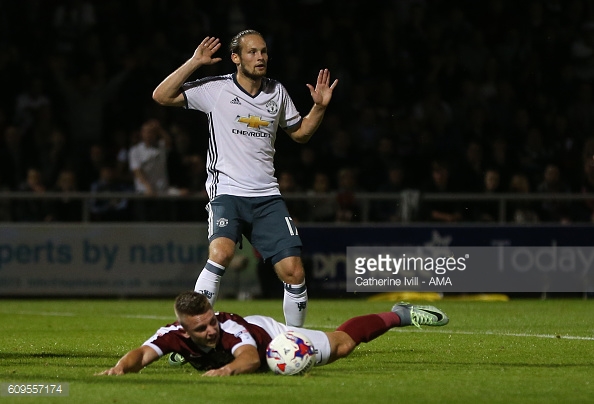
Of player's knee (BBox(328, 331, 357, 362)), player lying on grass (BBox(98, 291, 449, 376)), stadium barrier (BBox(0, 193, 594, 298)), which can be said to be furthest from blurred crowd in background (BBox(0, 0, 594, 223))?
player lying on grass (BBox(98, 291, 449, 376))

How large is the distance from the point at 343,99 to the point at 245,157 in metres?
10.4

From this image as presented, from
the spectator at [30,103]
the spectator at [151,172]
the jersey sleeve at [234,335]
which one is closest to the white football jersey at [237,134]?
the jersey sleeve at [234,335]

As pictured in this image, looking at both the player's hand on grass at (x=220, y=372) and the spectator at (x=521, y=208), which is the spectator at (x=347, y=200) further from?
the player's hand on grass at (x=220, y=372)

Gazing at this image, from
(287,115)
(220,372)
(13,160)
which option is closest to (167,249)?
(13,160)

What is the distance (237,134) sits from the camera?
29.3 feet

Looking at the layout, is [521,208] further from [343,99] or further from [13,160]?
[13,160]

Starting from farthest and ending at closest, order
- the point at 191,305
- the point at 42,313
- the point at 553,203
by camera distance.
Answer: the point at 553,203 < the point at 42,313 < the point at 191,305

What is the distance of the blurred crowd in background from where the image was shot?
56.0 ft

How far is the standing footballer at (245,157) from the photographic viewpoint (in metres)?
8.72

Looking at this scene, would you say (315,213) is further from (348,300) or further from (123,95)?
(123,95)

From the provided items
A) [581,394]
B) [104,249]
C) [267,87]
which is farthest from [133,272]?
[581,394]

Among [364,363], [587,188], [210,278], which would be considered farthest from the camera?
[587,188]

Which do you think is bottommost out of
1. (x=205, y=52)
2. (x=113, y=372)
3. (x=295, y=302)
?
(x=113, y=372)

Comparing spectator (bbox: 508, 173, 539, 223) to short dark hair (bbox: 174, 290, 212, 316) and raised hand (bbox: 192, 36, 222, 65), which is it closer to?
raised hand (bbox: 192, 36, 222, 65)
